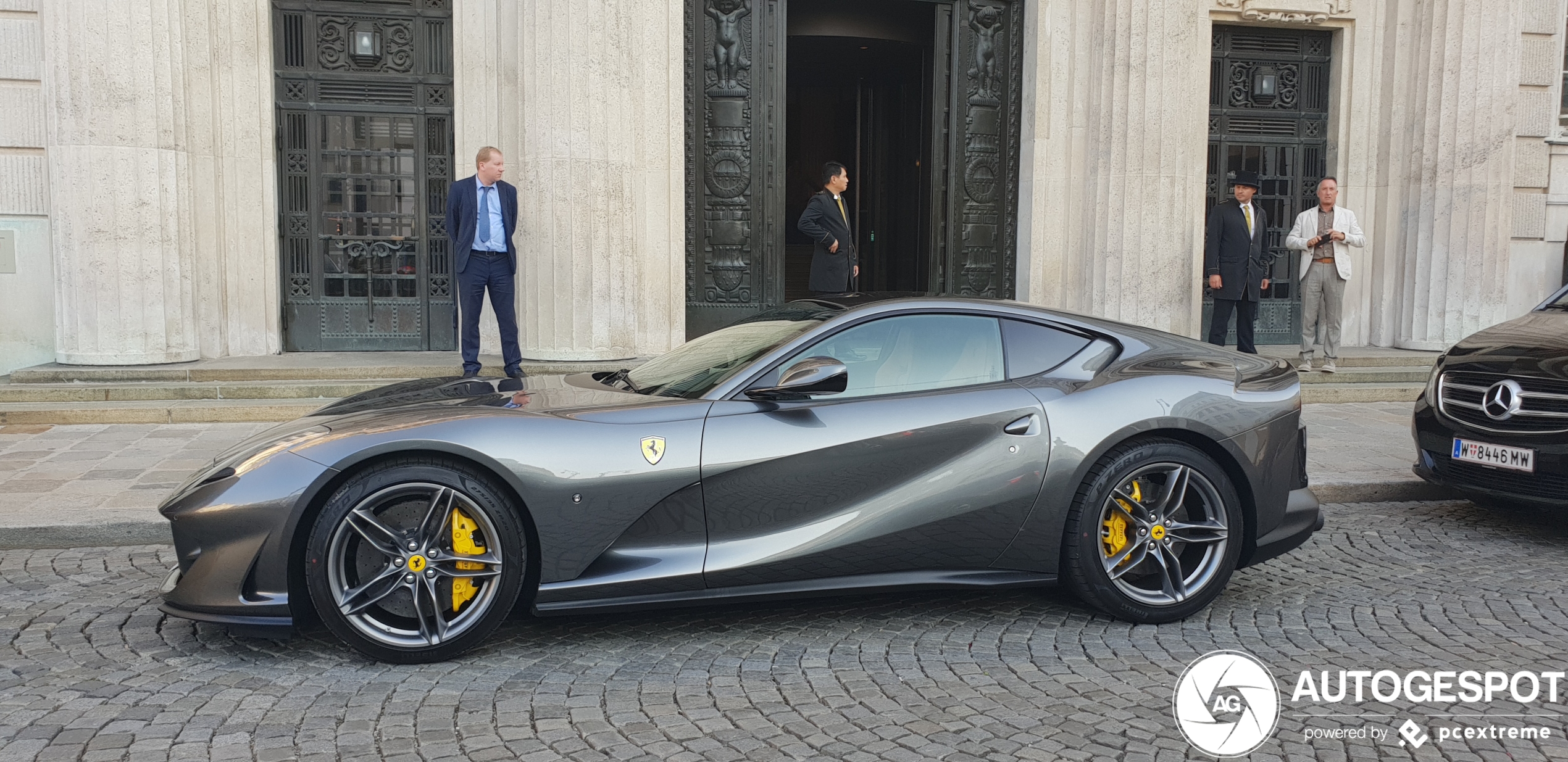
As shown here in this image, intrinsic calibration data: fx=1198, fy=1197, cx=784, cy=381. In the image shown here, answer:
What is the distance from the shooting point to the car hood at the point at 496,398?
13.9ft

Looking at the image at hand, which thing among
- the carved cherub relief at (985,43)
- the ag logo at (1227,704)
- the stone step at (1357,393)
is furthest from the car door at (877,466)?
the carved cherub relief at (985,43)

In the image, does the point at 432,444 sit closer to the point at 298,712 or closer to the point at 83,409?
the point at 298,712

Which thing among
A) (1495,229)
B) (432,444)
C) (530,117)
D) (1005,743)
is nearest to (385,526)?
(432,444)

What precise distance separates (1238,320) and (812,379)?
8233 mm

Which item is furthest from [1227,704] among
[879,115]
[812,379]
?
[879,115]

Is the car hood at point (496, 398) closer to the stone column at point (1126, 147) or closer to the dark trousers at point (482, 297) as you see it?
the dark trousers at point (482, 297)

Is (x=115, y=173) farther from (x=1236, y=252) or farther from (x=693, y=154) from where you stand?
(x=1236, y=252)

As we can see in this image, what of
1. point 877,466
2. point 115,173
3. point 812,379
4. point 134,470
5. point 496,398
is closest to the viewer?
point 812,379

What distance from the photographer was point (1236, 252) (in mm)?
10922

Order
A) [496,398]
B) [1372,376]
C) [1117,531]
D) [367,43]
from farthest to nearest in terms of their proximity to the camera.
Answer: [1372,376] → [367,43] → [1117,531] → [496,398]

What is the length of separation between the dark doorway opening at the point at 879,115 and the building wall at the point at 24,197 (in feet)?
22.1

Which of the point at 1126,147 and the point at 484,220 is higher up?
the point at 1126,147

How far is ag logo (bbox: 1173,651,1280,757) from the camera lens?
3.39 metres

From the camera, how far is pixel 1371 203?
1319cm
